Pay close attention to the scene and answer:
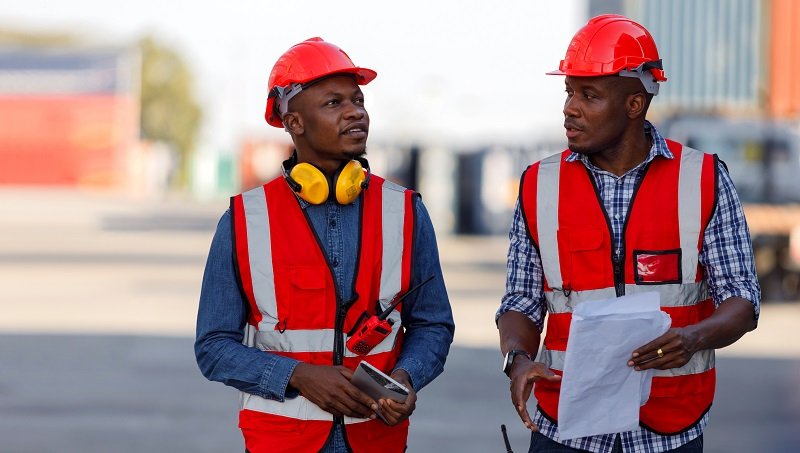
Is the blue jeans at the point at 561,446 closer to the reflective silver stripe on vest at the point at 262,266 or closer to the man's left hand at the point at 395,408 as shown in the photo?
the man's left hand at the point at 395,408

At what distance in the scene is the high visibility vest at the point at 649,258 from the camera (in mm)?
3625

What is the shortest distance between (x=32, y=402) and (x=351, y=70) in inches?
268

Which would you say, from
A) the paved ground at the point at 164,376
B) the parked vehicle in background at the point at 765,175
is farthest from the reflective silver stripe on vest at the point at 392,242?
the parked vehicle in background at the point at 765,175

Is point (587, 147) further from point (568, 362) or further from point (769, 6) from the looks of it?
point (769, 6)

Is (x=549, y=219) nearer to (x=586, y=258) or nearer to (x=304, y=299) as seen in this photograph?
(x=586, y=258)

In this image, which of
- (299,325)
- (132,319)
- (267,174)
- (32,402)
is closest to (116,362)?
(32,402)

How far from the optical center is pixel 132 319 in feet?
49.4

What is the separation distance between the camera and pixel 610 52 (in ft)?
12.0

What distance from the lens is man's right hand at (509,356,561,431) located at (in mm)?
3457

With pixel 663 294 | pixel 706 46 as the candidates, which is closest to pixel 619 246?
pixel 663 294

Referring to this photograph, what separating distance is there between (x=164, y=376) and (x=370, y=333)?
7714mm

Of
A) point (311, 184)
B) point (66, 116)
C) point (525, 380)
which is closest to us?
point (525, 380)

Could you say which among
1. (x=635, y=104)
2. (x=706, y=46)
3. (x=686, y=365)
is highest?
(x=706, y=46)

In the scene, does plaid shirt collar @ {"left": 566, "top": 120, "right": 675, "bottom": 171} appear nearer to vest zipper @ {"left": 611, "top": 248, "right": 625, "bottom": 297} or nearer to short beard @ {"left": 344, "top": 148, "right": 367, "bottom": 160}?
vest zipper @ {"left": 611, "top": 248, "right": 625, "bottom": 297}
